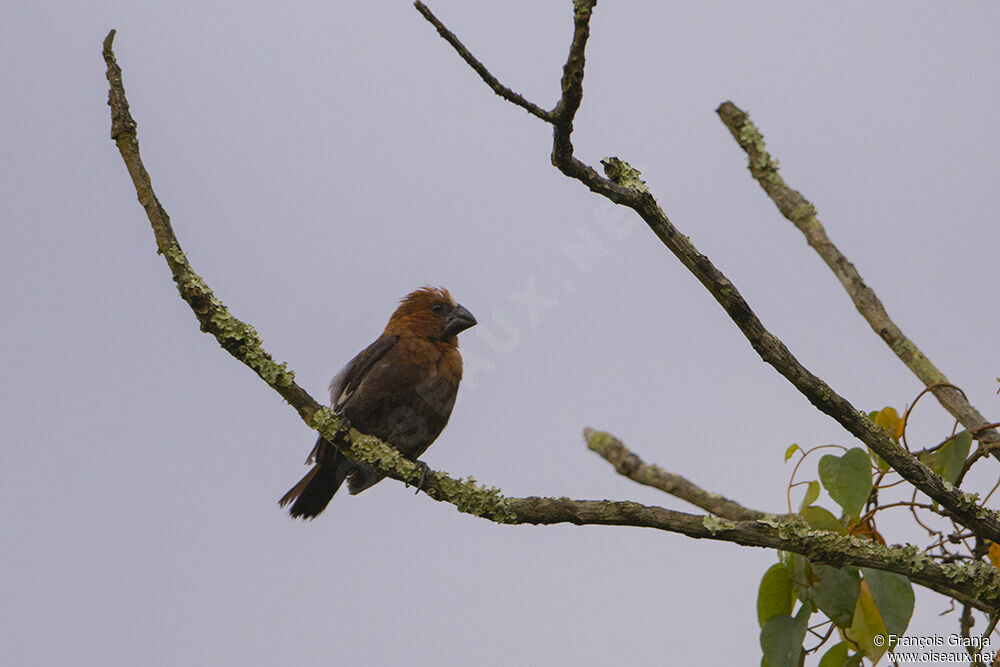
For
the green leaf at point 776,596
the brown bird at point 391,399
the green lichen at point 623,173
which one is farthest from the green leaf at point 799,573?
the brown bird at point 391,399

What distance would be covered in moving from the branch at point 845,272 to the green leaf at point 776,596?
764 mm

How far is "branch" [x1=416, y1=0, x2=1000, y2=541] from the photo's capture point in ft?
9.12

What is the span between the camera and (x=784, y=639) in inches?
130

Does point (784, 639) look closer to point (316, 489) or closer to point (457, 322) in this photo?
point (316, 489)

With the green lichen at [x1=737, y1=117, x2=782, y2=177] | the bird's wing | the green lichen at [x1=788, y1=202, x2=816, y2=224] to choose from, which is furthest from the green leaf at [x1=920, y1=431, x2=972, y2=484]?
the bird's wing

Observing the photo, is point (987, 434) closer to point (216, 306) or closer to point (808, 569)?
point (808, 569)

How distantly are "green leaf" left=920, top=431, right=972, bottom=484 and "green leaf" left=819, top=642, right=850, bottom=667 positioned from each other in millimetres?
645

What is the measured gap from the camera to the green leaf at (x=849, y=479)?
10.2ft

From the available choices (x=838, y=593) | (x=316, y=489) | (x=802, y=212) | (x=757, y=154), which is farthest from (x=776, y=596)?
(x=316, y=489)

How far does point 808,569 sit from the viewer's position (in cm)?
327

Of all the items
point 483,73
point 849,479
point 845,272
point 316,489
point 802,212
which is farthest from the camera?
point 316,489

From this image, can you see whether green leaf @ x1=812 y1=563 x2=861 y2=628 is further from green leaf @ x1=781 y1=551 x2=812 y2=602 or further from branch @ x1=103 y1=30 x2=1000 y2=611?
branch @ x1=103 y1=30 x2=1000 y2=611

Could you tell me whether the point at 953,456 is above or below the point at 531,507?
above

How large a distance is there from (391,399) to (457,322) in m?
0.77
